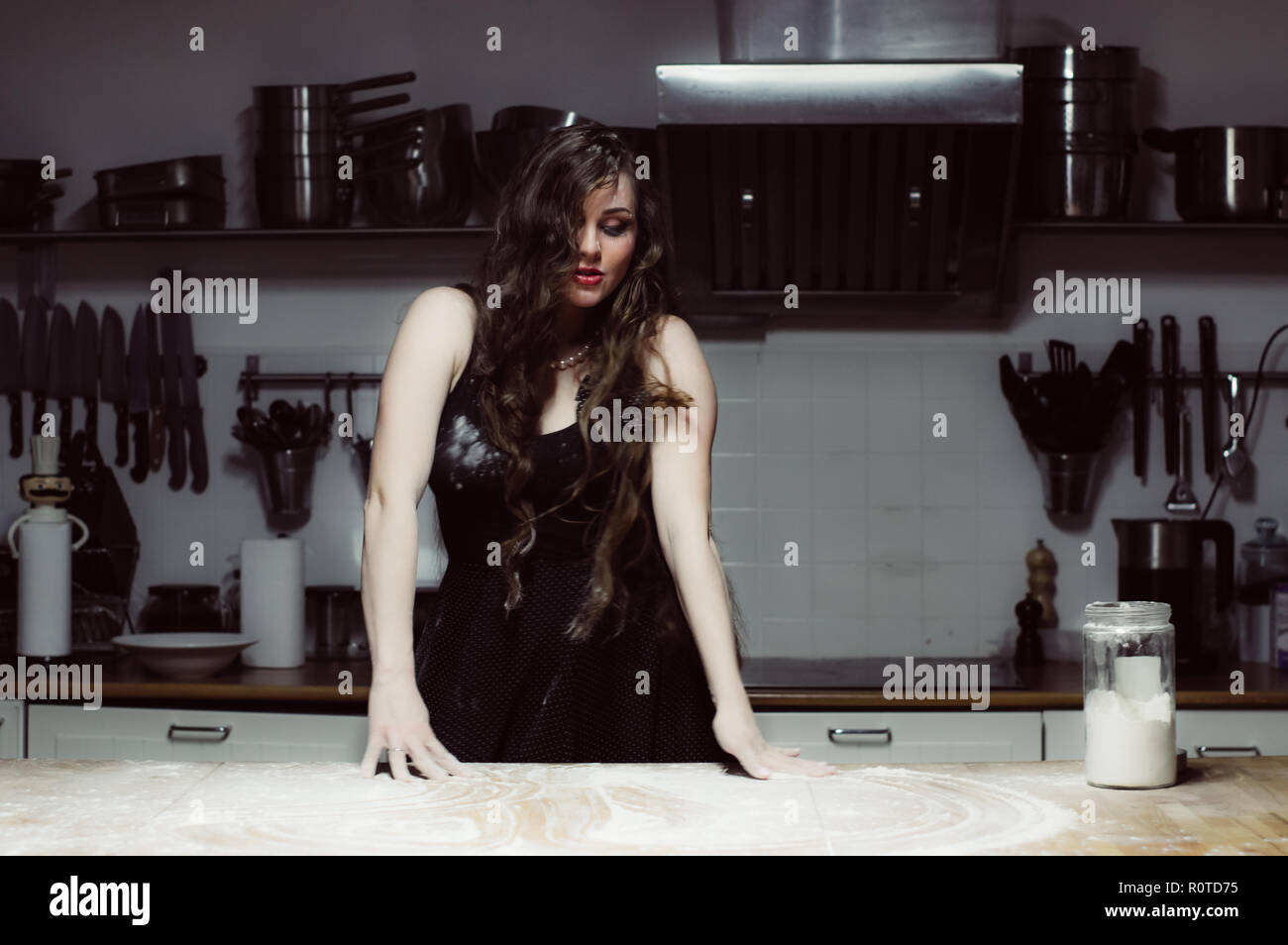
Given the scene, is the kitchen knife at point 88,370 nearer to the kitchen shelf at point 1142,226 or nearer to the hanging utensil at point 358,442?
the hanging utensil at point 358,442

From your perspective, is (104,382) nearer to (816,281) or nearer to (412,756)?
(816,281)

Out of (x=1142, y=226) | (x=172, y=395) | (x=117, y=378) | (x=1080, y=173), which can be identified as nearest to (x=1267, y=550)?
(x=1142, y=226)

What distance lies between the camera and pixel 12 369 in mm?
3152

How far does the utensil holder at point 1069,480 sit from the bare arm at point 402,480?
5.33ft

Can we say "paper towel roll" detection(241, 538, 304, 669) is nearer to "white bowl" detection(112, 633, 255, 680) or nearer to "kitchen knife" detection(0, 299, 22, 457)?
"white bowl" detection(112, 633, 255, 680)

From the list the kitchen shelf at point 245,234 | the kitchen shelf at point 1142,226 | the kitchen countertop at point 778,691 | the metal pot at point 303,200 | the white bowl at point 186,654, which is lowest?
the kitchen countertop at point 778,691

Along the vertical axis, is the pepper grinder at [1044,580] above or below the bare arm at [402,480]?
below

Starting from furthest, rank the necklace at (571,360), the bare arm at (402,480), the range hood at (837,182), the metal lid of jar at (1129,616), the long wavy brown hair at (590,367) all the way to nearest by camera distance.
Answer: the range hood at (837,182) → the necklace at (571,360) → the long wavy brown hair at (590,367) → the bare arm at (402,480) → the metal lid of jar at (1129,616)

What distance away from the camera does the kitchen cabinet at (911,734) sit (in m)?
2.50

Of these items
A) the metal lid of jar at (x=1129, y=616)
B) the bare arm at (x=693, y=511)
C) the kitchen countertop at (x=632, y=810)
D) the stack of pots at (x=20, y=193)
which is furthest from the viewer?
the stack of pots at (x=20, y=193)

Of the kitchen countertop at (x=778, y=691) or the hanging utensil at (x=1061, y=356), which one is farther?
the hanging utensil at (x=1061, y=356)

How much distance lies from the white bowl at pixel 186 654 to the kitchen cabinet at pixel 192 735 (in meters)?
0.09

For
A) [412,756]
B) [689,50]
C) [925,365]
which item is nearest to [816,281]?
[925,365]

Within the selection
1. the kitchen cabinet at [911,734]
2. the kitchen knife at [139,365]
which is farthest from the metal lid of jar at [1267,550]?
the kitchen knife at [139,365]
